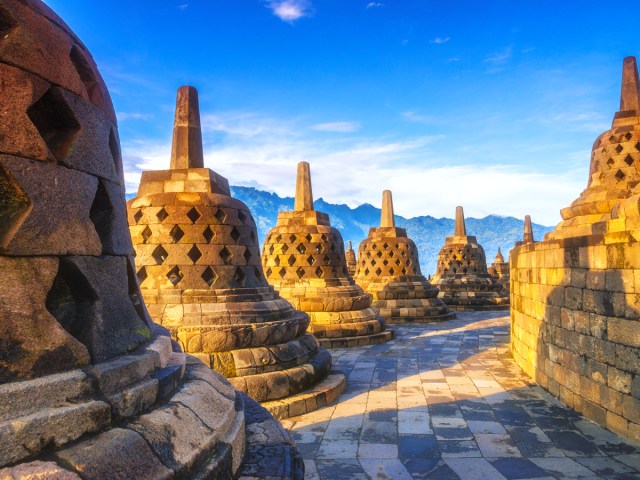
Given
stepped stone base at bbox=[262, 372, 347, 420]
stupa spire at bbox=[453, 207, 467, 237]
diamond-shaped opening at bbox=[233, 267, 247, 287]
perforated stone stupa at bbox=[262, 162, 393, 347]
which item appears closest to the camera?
stepped stone base at bbox=[262, 372, 347, 420]

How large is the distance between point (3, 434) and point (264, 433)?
4.43ft

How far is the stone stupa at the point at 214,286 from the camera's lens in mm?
5211

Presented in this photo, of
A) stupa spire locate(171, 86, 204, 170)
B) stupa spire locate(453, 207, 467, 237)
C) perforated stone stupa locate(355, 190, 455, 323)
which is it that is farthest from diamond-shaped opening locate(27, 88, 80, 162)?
stupa spire locate(453, 207, 467, 237)

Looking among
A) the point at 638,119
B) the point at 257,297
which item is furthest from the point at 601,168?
the point at 257,297

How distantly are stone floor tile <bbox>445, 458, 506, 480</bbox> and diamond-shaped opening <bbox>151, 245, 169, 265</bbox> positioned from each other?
381cm

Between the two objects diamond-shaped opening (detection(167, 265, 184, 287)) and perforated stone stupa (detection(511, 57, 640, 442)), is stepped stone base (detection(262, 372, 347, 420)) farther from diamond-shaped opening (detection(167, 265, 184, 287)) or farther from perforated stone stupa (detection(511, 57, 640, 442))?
perforated stone stupa (detection(511, 57, 640, 442))

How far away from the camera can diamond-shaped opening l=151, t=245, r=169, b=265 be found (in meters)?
5.70

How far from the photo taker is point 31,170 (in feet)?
5.59

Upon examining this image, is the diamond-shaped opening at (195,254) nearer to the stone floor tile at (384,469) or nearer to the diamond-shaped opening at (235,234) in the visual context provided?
the diamond-shaped opening at (235,234)

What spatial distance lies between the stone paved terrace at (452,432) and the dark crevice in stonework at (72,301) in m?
2.39

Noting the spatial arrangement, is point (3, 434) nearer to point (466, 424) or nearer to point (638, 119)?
point (466, 424)

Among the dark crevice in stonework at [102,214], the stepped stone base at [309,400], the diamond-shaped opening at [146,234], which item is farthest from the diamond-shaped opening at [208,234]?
the dark crevice in stonework at [102,214]

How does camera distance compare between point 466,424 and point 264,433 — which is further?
point 466,424

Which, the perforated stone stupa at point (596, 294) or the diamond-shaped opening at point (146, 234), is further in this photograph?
the diamond-shaped opening at point (146, 234)
